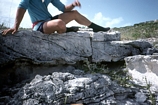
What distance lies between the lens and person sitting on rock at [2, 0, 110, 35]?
3.84 metres

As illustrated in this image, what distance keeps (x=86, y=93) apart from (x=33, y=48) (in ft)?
5.78

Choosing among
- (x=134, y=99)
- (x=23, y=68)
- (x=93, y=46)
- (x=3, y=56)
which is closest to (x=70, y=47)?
(x=93, y=46)

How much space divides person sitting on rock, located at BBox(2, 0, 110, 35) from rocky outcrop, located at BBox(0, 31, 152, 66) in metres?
0.22

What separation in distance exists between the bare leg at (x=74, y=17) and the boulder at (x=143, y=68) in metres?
1.64

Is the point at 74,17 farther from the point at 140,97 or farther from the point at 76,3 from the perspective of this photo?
the point at 140,97

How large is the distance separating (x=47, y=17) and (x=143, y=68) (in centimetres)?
294

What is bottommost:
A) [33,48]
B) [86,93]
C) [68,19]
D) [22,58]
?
[86,93]

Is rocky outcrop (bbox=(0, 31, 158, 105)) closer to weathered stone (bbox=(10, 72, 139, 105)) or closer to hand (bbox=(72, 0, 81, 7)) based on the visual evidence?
weathered stone (bbox=(10, 72, 139, 105))

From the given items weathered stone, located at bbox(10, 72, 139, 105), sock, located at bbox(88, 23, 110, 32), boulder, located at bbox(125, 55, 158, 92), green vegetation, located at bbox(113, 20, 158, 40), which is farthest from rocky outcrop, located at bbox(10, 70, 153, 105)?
green vegetation, located at bbox(113, 20, 158, 40)

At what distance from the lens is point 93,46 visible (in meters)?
4.72

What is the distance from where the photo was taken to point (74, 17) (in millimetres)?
4805

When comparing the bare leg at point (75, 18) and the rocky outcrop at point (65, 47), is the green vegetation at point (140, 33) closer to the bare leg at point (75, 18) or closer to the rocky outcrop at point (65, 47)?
the rocky outcrop at point (65, 47)

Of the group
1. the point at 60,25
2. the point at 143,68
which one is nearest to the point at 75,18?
the point at 60,25

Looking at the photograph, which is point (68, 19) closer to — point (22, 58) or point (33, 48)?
point (33, 48)
